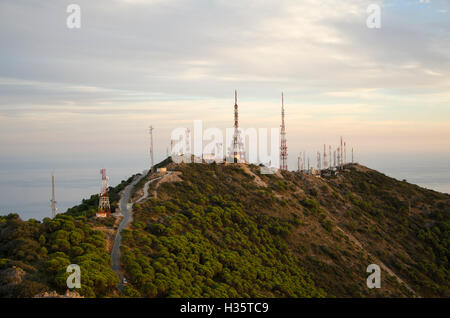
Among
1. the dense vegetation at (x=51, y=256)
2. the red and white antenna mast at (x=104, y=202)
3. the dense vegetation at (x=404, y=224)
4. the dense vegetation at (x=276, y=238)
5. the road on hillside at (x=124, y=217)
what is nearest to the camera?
the dense vegetation at (x=51, y=256)

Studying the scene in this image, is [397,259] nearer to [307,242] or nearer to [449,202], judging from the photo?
[307,242]

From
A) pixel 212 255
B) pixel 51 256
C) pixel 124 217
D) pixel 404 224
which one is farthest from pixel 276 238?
pixel 404 224

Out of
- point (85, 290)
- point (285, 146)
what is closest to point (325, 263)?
point (285, 146)

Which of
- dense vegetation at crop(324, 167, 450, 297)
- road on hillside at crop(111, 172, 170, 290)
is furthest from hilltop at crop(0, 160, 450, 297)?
road on hillside at crop(111, 172, 170, 290)

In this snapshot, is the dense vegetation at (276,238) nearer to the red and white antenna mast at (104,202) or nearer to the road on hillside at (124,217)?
the road on hillside at (124,217)

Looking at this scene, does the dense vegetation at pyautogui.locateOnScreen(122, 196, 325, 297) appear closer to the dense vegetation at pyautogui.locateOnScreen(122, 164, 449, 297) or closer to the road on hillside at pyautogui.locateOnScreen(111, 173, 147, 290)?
the dense vegetation at pyautogui.locateOnScreen(122, 164, 449, 297)

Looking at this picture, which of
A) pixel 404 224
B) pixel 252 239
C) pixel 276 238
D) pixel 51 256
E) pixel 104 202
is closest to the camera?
pixel 51 256

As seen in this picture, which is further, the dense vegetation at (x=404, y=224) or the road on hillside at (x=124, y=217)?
the dense vegetation at (x=404, y=224)

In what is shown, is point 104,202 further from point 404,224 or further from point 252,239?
point 404,224

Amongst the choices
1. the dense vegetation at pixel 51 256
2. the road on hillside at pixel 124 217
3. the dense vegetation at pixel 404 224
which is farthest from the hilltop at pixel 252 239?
the road on hillside at pixel 124 217
